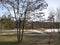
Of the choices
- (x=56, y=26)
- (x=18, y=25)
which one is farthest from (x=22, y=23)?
(x=56, y=26)

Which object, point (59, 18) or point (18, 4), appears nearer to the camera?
point (18, 4)

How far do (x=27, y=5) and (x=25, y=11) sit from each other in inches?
15.4

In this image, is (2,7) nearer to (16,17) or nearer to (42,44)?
(16,17)

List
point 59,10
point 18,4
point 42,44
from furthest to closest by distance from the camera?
1. point 59,10
2. point 42,44
3. point 18,4

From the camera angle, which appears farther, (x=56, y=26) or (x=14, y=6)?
(x=56, y=26)

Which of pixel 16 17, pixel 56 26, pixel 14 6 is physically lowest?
pixel 56 26

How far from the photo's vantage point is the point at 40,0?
10.4m

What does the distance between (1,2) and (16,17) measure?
51.4 inches

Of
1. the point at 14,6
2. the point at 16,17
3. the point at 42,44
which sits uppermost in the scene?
the point at 14,6

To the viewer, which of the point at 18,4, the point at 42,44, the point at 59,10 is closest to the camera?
the point at 18,4

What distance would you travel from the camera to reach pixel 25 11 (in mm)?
10500

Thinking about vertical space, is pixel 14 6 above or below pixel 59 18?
above

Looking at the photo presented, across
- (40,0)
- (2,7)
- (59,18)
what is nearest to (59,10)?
(59,18)

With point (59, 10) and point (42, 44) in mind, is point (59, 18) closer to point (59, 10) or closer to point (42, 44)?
point (59, 10)
